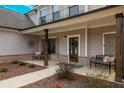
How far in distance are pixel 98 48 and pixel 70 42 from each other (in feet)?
8.88

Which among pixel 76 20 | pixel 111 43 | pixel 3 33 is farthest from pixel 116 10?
pixel 3 33

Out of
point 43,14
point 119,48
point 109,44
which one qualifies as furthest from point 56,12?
point 119,48

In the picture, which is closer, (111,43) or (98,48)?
(111,43)

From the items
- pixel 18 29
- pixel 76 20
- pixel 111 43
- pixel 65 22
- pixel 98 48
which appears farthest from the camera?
pixel 18 29

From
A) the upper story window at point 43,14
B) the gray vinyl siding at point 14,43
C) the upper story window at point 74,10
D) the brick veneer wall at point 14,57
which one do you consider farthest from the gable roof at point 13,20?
the upper story window at point 74,10

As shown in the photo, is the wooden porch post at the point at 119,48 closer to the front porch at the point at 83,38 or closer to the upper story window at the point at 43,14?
the front porch at the point at 83,38

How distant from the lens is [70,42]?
35.7ft

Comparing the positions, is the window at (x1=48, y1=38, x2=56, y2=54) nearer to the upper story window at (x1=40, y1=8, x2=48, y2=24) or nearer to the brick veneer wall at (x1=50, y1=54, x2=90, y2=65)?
the brick veneer wall at (x1=50, y1=54, x2=90, y2=65)

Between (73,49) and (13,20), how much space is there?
7.26m

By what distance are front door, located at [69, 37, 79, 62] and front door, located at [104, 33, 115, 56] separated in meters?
2.53

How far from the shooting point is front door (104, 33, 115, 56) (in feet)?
27.0

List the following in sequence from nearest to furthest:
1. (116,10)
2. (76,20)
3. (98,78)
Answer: (98,78) < (116,10) < (76,20)

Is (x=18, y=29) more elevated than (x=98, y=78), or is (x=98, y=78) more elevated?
(x=18, y=29)
